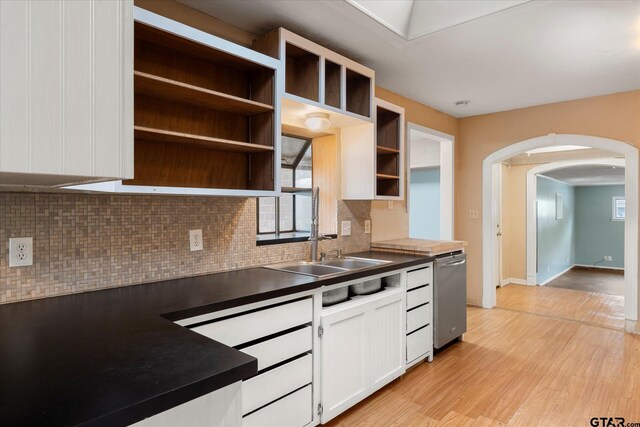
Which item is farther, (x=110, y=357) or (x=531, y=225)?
(x=531, y=225)

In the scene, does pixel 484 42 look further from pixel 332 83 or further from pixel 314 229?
pixel 314 229

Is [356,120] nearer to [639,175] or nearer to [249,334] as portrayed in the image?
[249,334]

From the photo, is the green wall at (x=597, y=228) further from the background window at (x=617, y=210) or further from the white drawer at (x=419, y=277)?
the white drawer at (x=419, y=277)

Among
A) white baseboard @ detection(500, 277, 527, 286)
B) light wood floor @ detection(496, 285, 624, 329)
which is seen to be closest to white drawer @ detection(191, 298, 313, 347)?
light wood floor @ detection(496, 285, 624, 329)

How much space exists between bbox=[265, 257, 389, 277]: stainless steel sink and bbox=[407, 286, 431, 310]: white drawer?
0.37 meters

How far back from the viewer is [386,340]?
246 centimetres

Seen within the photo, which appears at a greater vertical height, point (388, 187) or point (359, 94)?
point (359, 94)

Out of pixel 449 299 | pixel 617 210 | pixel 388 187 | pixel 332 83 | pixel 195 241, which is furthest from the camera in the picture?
pixel 617 210

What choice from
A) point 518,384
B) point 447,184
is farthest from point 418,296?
point 447,184

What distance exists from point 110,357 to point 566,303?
553 centimetres

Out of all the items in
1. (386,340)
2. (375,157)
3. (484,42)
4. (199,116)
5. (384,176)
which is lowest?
(386,340)

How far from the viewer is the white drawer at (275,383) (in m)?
1.60

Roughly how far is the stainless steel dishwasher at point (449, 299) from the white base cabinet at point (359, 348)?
1.84 feet

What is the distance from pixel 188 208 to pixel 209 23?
1.12m
